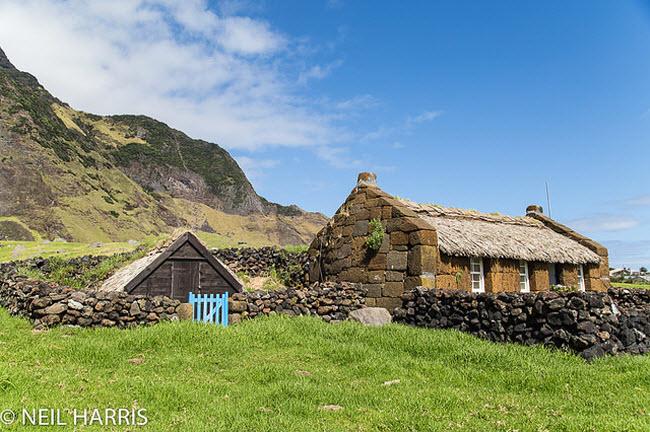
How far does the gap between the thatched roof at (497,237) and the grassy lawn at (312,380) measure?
5077mm

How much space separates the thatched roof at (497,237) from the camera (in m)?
14.7

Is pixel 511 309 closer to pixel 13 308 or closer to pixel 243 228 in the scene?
pixel 13 308

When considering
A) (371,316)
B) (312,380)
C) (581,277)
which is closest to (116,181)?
(371,316)

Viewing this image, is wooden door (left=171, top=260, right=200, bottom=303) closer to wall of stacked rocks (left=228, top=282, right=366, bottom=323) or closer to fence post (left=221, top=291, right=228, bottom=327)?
wall of stacked rocks (left=228, top=282, right=366, bottom=323)

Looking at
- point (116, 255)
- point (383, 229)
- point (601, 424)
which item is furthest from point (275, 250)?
point (601, 424)

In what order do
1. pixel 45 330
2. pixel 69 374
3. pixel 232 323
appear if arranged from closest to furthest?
pixel 69 374 < pixel 45 330 < pixel 232 323

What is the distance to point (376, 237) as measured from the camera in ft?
47.8

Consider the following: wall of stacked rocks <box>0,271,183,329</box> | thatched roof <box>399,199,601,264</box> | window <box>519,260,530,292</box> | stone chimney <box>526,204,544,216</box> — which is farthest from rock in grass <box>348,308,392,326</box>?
stone chimney <box>526,204,544,216</box>

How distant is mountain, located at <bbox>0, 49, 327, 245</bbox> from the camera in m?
60.0

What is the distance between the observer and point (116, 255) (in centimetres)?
2381

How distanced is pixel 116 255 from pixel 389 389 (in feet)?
69.7

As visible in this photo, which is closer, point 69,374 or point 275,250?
point 69,374

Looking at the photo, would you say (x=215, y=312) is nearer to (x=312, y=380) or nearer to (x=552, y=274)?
(x=312, y=380)

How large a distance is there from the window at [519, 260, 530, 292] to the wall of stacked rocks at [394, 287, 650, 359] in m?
7.07
